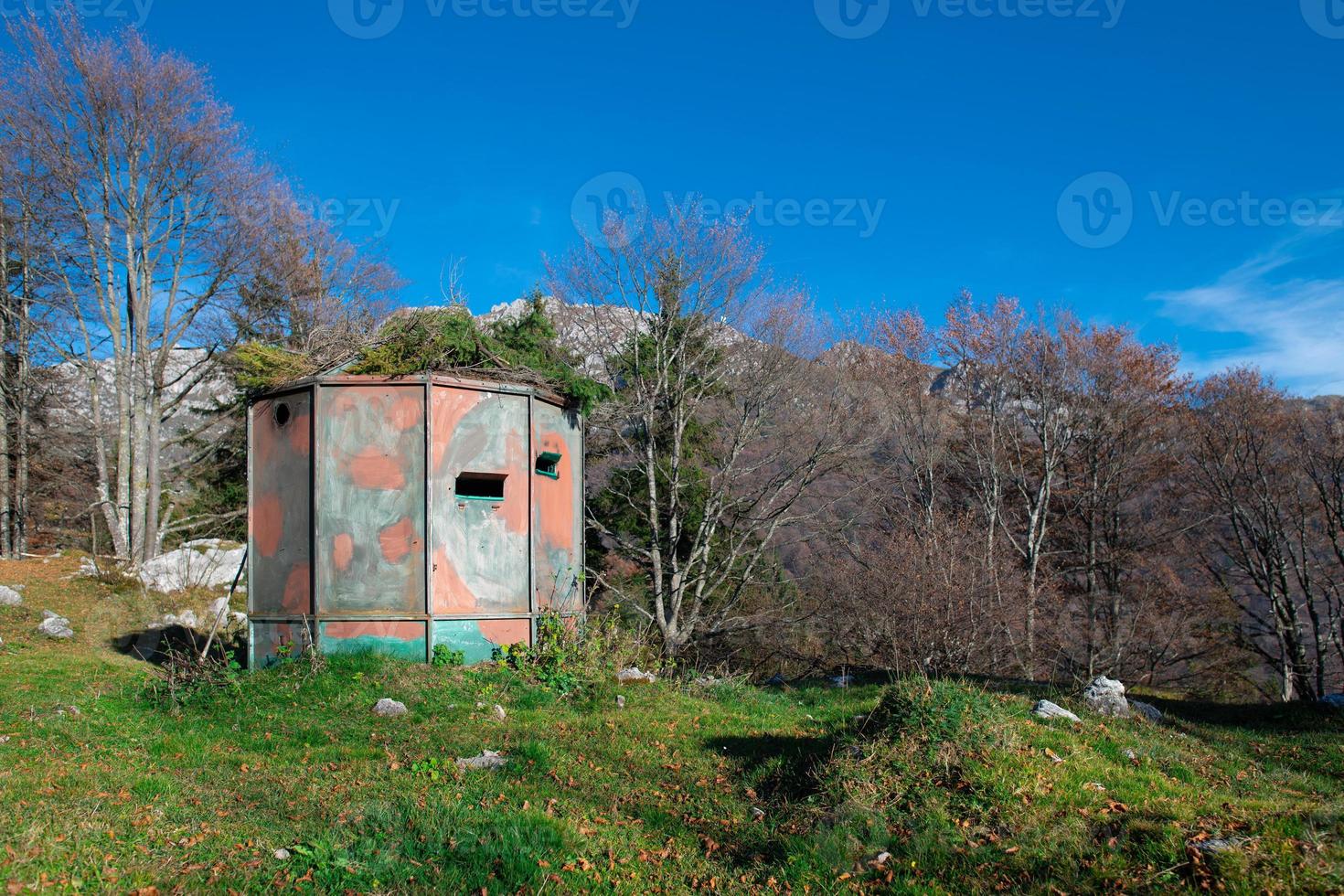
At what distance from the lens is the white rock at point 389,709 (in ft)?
28.7

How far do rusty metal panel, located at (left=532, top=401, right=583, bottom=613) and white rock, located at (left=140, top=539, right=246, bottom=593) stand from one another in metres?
10.3

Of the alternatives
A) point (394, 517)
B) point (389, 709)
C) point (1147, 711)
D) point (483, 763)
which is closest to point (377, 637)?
point (394, 517)

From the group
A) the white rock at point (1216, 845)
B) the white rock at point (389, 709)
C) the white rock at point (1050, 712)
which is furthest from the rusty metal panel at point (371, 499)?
the white rock at point (1216, 845)

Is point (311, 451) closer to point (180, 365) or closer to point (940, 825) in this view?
point (940, 825)

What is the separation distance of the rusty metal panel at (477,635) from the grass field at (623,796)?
2.62 feet

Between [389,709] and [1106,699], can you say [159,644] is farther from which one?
[1106,699]

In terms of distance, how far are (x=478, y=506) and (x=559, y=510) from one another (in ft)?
4.73

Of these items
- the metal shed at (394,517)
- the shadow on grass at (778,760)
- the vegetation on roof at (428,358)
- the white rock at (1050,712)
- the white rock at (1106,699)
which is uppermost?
the vegetation on roof at (428,358)

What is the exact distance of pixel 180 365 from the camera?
25594 mm

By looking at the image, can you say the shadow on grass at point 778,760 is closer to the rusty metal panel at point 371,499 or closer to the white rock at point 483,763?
the white rock at point 483,763

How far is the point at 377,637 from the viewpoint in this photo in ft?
34.7

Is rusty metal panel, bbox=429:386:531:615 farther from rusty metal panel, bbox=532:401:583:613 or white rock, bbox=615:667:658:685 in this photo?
white rock, bbox=615:667:658:685

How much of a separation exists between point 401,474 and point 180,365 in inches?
733

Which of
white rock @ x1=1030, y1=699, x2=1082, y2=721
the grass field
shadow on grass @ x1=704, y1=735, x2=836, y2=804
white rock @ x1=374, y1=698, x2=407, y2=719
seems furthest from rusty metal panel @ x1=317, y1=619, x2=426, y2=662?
white rock @ x1=1030, y1=699, x2=1082, y2=721
